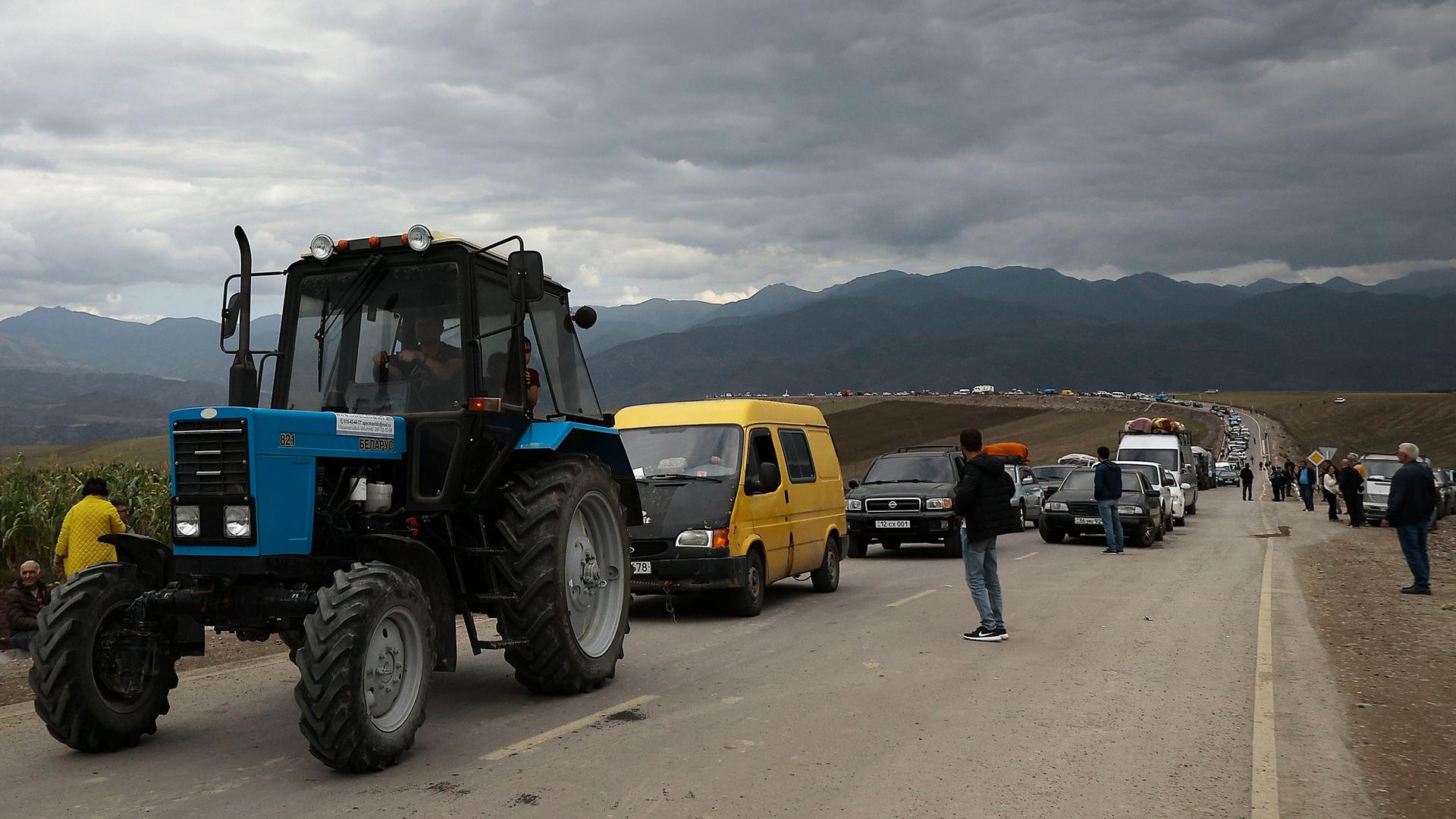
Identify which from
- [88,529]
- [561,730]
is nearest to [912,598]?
[561,730]

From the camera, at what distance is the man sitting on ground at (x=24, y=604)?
10.5 metres

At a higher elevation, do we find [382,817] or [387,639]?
[387,639]

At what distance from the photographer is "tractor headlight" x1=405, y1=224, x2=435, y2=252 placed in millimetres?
6957

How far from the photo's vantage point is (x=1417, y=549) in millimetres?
14742

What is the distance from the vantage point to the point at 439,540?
709cm

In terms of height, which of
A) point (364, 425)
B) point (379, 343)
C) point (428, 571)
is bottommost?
point (428, 571)

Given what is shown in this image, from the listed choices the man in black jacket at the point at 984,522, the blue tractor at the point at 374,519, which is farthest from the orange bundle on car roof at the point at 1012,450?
the blue tractor at the point at 374,519

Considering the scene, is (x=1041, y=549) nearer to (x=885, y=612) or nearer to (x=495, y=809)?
(x=885, y=612)

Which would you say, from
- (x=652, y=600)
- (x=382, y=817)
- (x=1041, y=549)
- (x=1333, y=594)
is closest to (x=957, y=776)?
(x=382, y=817)

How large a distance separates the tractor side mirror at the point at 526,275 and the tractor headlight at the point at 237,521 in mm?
2033

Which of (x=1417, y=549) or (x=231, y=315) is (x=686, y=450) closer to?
(x=231, y=315)

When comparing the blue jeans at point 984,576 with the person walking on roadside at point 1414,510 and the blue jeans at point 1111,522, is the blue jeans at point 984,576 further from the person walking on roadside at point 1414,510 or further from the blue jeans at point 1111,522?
the blue jeans at point 1111,522

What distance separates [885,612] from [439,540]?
6510 mm

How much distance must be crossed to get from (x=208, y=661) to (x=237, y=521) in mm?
4618
